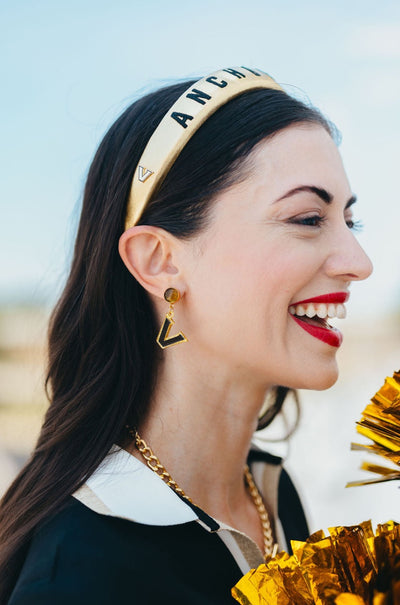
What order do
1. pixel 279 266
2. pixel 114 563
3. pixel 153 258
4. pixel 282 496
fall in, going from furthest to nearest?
pixel 282 496 < pixel 153 258 < pixel 279 266 < pixel 114 563

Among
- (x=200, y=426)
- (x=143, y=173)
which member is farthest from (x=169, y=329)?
(x=143, y=173)

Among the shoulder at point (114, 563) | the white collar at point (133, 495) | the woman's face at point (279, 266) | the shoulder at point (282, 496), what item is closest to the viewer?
the shoulder at point (114, 563)

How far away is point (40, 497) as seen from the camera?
4.05ft

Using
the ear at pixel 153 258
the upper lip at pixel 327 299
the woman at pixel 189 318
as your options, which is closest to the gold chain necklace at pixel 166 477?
the woman at pixel 189 318

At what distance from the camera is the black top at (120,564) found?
107 centimetres

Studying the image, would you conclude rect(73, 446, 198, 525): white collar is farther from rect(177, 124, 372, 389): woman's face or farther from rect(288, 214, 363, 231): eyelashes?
rect(288, 214, 363, 231): eyelashes

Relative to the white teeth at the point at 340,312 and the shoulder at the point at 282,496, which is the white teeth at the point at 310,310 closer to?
the white teeth at the point at 340,312

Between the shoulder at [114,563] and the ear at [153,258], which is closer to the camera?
the shoulder at [114,563]

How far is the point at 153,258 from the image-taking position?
1395mm

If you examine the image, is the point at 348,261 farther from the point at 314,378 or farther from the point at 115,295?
the point at 115,295

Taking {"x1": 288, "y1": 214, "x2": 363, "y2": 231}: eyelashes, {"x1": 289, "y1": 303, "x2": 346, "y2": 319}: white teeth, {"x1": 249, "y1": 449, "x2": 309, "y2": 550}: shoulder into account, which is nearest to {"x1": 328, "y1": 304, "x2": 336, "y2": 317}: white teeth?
{"x1": 289, "y1": 303, "x2": 346, "y2": 319}: white teeth

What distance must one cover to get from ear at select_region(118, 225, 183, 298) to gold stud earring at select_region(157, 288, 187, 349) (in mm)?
22

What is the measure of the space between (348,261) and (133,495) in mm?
561

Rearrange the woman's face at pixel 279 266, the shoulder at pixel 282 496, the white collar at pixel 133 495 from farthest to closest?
the shoulder at pixel 282 496 < the woman's face at pixel 279 266 < the white collar at pixel 133 495
